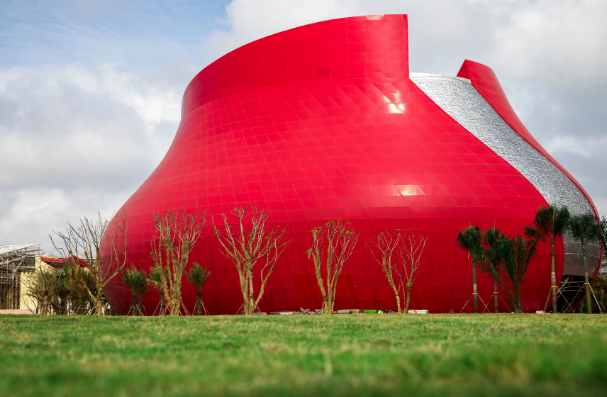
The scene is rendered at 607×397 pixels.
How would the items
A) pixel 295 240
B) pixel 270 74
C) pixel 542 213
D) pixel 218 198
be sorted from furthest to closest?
pixel 270 74 < pixel 218 198 < pixel 295 240 < pixel 542 213

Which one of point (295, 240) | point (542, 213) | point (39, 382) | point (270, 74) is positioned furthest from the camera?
point (270, 74)

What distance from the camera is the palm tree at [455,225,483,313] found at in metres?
25.4

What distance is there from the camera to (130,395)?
3.38 meters

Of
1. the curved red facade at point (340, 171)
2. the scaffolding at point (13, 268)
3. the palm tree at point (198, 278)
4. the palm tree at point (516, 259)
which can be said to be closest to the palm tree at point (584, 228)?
the curved red facade at point (340, 171)

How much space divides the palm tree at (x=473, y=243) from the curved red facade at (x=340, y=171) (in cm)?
95

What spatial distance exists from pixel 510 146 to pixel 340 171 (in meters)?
10.5

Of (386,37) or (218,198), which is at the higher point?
(386,37)

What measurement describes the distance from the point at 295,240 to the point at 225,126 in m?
10.9

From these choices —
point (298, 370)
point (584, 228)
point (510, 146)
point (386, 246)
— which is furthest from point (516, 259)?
point (298, 370)

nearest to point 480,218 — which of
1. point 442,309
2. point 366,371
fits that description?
point 442,309

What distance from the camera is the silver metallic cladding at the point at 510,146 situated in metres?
29.7

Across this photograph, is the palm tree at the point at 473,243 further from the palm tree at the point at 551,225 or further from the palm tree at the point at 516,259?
the palm tree at the point at 551,225

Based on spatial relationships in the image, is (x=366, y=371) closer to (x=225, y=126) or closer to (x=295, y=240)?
(x=295, y=240)

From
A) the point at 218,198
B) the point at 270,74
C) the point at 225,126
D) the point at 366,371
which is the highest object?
the point at 270,74
